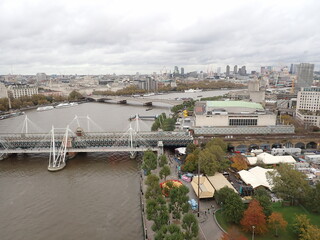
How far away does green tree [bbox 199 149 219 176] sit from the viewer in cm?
1495

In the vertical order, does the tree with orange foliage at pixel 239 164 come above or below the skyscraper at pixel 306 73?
below

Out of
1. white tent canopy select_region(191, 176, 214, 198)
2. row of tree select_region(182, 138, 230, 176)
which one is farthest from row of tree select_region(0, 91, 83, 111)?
white tent canopy select_region(191, 176, 214, 198)

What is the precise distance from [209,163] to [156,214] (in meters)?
5.85

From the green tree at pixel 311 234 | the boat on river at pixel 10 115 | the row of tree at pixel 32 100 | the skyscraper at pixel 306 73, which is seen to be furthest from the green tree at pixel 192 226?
the skyscraper at pixel 306 73

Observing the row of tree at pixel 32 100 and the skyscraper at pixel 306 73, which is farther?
the skyscraper at pixel 306 73

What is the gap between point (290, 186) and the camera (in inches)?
478

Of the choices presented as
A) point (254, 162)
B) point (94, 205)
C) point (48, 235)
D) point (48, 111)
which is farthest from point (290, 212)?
point (48, 111)

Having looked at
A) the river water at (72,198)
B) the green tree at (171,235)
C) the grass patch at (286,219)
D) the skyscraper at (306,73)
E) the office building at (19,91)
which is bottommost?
the river water at (72,198)

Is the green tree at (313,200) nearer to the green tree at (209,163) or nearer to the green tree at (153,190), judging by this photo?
the green tree at (209,163)

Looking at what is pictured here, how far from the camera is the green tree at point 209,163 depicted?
14945 millimetres

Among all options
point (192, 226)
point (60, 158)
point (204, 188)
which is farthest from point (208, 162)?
point (60, 158)

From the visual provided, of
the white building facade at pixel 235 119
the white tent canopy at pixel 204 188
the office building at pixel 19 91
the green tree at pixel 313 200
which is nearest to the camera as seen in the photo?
the green tree at pixel 313 200

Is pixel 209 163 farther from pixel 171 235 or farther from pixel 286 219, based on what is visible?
pixel 171 235

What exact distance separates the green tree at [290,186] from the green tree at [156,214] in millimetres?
6140
